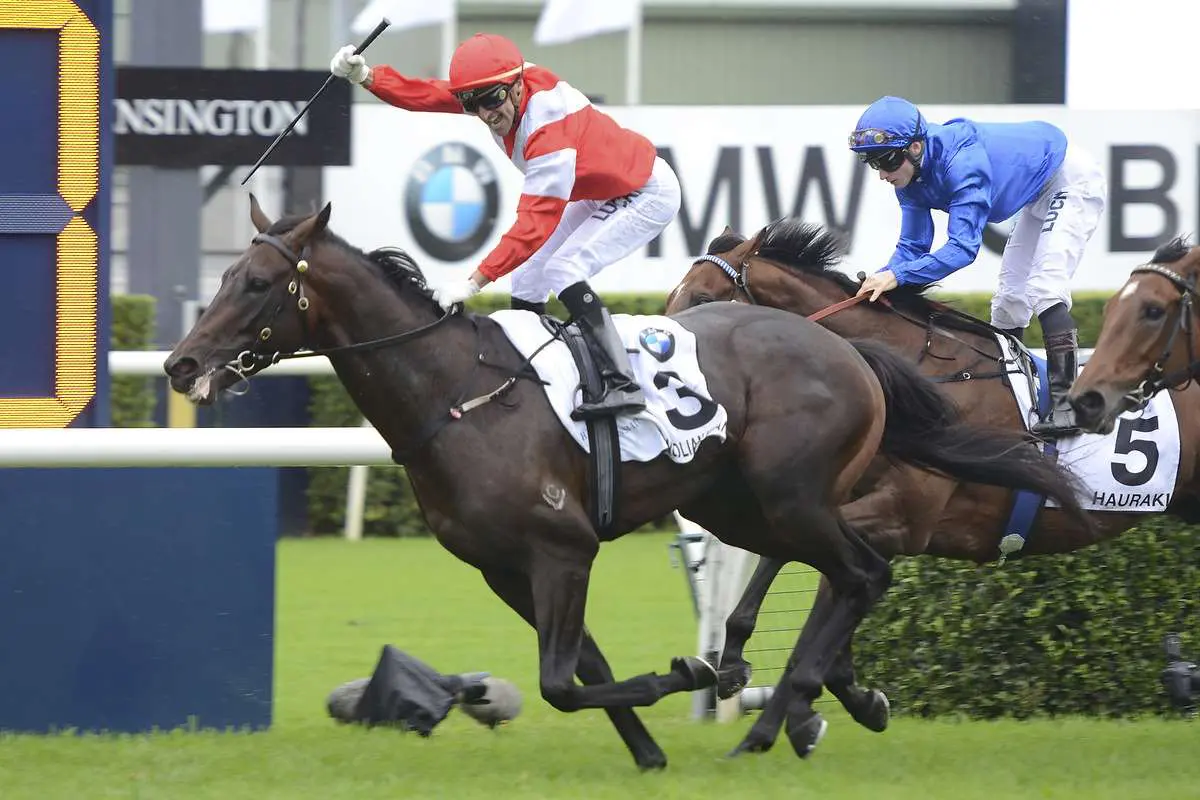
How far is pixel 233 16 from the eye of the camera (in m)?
12.4

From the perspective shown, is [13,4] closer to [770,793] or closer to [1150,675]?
[770,793]

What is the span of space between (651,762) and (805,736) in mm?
427

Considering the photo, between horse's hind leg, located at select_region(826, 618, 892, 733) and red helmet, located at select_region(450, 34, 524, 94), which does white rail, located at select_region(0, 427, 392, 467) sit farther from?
horse's hind leg, located at select_region(826, 618, 892, 733)

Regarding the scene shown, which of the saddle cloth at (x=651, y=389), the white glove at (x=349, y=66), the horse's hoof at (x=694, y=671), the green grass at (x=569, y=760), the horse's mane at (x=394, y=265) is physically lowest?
the green grass at (x=569, y=760)

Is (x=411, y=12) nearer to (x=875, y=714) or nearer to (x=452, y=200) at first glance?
(x=452, y=200)

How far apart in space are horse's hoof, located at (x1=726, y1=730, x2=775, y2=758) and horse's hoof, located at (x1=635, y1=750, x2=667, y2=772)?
0.82 ft

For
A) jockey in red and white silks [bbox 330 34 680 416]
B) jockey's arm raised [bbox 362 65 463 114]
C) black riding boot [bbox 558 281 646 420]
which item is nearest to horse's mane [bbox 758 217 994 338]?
jockey in red and white silks [bbox 330 34 680 416]

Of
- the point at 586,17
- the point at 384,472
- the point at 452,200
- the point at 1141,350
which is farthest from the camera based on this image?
the point at 586,17

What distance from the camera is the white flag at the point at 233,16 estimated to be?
12289 mm

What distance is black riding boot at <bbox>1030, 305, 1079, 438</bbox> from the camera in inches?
212

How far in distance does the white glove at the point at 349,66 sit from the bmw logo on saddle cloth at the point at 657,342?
3.30ft

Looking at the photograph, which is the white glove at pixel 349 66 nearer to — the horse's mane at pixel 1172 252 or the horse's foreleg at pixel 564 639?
the horse's foreleg at pixel 564 639

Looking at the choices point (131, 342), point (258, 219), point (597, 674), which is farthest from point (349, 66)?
point (131, 342)

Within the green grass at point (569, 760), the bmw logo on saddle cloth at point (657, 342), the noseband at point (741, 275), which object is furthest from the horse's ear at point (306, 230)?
the noseband at point (741, 275)
